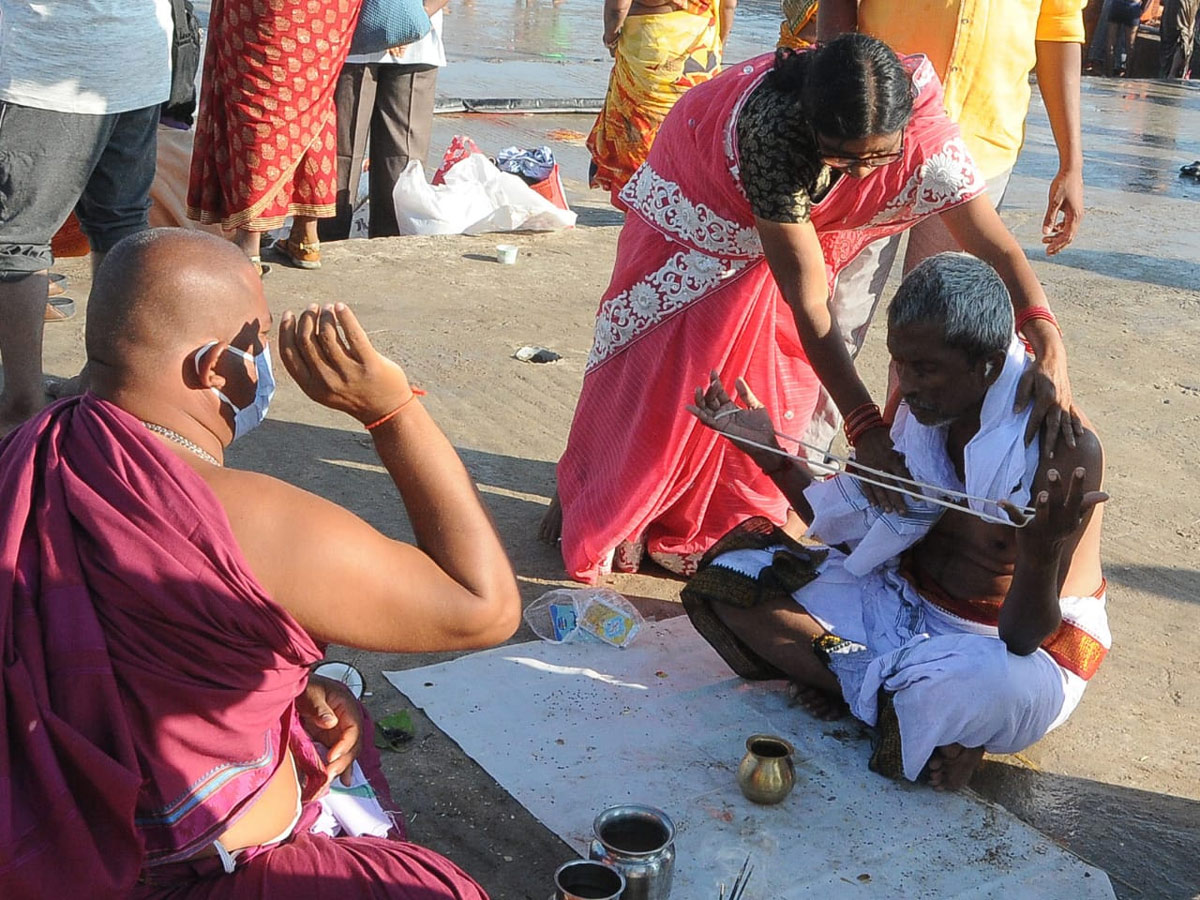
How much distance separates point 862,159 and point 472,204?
4466 millimetres

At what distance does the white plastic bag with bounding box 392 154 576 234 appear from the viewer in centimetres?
725

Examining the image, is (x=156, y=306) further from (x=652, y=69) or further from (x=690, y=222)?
(x=652, y=69)

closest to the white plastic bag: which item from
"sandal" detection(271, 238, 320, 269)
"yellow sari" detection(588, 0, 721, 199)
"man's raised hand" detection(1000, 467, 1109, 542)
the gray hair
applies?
"yellow sari" detection(588, 0, 721, 199)

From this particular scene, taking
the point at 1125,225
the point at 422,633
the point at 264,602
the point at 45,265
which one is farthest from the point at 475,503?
the point at 1125,225

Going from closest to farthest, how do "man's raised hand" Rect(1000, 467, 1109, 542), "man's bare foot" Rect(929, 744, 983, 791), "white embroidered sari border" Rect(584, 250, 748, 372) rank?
"man's raised hand" Rect(1000, 467, 1109, 542), "man's bare foot" Rect(929, 744, 983, 791), "white embroidered sari border" Rect(584, 250, 748, 372)

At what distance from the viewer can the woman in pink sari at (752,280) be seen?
3.21m

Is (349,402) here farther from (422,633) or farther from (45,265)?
(45,265)

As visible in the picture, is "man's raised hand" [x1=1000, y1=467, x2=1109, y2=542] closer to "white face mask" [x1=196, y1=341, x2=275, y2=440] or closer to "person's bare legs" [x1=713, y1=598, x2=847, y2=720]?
"person's bare legs" [x1=713, y1=598, x2=847, y2=720]

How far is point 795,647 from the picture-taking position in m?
3.41

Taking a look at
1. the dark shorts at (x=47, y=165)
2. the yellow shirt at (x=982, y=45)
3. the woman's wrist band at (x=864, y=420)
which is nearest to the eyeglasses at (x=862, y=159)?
the woman's wrist band at (x=864, y=420)

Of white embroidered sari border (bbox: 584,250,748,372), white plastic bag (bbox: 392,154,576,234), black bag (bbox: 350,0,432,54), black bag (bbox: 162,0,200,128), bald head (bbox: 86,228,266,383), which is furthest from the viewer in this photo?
white plastic bag (bbox: 392,154,576,234)

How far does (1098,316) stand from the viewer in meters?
6.92

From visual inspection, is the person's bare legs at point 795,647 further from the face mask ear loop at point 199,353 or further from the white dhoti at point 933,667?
the face mask ear loop at point 199,353

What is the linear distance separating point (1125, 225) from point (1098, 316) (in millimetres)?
2606
